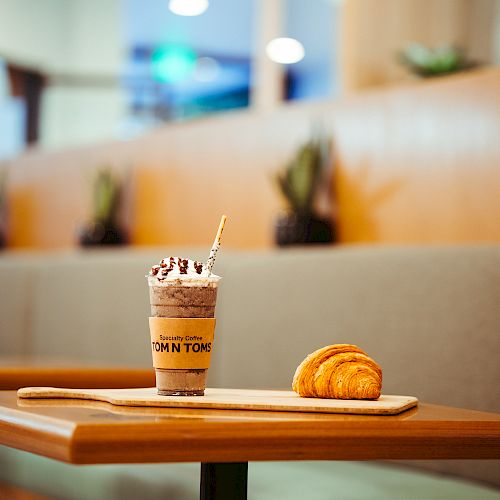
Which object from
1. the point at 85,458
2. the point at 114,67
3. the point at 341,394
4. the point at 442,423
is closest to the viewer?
the point at 85,458

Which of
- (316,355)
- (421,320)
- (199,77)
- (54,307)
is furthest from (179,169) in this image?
(316,355)

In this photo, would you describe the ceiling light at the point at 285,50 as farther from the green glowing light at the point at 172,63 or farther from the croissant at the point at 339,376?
the croissant at the point at 339,376

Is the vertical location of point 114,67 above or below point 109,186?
above

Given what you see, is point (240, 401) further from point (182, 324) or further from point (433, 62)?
point (433, 62)

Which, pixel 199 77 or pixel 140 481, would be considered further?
pixel 199 77

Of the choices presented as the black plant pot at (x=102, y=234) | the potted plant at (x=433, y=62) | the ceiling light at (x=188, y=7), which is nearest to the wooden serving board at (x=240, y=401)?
the potted plant at (x=433, y=62)

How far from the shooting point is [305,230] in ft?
9.67

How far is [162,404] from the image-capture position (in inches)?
47.7

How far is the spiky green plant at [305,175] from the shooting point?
9.78 ft

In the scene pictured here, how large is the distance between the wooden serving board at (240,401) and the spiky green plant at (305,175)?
1.68 m

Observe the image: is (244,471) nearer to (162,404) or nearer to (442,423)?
(162,404)

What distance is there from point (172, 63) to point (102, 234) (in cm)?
171

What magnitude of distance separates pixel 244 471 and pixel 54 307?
8.34ft

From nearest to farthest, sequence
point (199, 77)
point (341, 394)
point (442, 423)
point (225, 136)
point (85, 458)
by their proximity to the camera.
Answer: point (85, 458) < point (442, 423) < point (341, 394) < point (225, 136) < point (199, 77)
